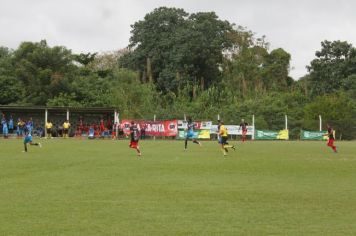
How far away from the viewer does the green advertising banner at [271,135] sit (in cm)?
5788

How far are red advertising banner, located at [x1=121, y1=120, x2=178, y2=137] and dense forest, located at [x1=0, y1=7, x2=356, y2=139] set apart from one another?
1918 millimetres

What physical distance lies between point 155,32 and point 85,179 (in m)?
67.4

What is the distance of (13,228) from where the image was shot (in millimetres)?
9539

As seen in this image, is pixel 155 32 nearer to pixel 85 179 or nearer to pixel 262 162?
pixel 262 162

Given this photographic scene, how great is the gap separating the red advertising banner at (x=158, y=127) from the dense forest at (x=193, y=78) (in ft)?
6.29

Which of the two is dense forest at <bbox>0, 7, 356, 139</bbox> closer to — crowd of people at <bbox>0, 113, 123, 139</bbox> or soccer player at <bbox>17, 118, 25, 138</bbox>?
crowd of people at <bbox>0, 113, 123, 139</bbox>

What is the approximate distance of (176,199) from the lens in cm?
1311

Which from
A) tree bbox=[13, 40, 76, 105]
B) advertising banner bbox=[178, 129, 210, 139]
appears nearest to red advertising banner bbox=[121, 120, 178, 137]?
advertising banner bbox=[178, 129, 210, 139]

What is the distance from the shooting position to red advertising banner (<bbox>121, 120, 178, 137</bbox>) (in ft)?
189

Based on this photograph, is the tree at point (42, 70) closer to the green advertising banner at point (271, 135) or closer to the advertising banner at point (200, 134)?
the advertising banner at point (200, 134)

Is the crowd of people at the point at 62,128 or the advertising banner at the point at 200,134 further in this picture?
the advertising banner at the point at 200,134

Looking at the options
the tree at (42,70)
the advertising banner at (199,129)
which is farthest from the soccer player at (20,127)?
the advertising banner at (199,129)

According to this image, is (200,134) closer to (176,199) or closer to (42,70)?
(42,70)

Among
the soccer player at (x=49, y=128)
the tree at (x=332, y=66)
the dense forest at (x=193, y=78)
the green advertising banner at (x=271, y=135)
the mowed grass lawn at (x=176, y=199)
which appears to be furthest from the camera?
the tree at (x=332, y=66)
